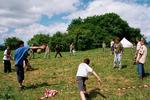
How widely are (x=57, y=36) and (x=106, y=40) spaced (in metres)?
21.0

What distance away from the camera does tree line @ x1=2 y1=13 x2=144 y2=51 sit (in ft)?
396

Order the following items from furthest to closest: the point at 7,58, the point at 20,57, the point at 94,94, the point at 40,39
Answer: the point at 40,39 < the point at 7,58 < the point at 20,57 < the point at 94,94

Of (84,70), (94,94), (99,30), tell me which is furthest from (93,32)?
(84,70)

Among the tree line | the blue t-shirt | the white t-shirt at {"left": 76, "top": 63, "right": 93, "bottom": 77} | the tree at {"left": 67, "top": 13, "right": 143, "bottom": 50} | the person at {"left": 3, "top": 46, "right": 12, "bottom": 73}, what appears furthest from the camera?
the tree at {"left": 67, "top": 13, "right": 143, "bottom": 50}

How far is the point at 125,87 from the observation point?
67.3 feet

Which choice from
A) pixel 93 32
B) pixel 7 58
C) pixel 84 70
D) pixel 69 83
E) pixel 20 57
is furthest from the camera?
pixel 93 32

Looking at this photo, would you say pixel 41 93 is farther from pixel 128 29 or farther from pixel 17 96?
pixel 128 29

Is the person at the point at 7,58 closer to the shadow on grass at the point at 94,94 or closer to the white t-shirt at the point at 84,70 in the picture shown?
the shadow on grass at the point at 94,94

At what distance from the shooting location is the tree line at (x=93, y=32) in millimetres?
120688

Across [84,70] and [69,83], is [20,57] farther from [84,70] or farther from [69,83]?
[84,70]

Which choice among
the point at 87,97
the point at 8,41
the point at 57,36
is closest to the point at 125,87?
the point at 87,97

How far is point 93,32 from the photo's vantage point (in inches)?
4985

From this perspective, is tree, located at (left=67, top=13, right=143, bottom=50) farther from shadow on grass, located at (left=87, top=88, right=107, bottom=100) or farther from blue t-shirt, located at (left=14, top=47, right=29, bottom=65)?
shadow on grass, located at (left=87, top=88, right=107, bottom=100)

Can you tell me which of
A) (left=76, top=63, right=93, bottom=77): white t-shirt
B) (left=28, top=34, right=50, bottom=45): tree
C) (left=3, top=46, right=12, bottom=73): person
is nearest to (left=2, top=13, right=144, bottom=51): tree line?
(left=28, top=34, right=50, bottom=45): tree
